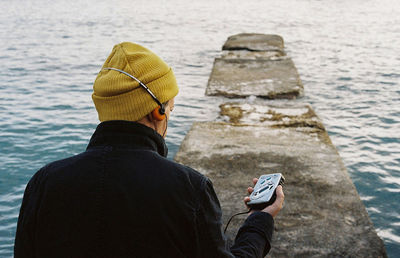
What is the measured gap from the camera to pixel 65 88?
8.31 metres

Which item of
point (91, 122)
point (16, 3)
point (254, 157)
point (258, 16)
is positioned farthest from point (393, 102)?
point (16, 3)

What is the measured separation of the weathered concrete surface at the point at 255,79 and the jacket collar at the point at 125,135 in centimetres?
510

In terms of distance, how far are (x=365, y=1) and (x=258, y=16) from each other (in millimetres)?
8283

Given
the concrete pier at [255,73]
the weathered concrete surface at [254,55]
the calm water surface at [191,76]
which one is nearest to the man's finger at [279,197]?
the calm water surface at [191,76]

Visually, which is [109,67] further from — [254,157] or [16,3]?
[16,3]

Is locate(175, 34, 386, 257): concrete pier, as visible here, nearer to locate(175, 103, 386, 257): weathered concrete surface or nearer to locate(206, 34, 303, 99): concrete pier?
locate(175, 103, 386, 257): weathered concrete surface

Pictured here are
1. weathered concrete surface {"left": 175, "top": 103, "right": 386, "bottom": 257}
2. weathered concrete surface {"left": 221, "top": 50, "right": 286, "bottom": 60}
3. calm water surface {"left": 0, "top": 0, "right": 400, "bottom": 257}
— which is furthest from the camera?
weathered concrete surface {"left": 221, "top": 50, "right": 286, "bottom": 60}

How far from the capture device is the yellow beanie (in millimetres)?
1621

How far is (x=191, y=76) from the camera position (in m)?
9.08

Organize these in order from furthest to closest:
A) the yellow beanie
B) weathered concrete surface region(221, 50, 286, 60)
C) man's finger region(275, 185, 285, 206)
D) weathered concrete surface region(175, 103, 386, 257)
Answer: weathered concrete surface region(221, 50, 286, 60) < weathered concrete surface region(175, 103, 386, 257) < man's finger region(275, 185, 285, 206) < the yellow beanie

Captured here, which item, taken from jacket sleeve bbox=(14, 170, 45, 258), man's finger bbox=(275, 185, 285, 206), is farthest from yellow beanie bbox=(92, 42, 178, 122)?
man's finger bbox=(275, 185, 285, 206)

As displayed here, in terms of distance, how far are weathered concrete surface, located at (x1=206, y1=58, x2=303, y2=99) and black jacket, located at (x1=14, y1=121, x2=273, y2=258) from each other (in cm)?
515

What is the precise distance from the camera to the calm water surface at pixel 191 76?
5127mm

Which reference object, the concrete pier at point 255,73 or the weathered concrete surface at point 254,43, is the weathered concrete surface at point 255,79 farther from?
the weathered concrete surface at point 254,43
